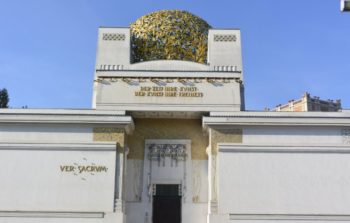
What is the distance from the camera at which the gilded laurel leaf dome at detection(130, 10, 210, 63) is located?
48.4 ft

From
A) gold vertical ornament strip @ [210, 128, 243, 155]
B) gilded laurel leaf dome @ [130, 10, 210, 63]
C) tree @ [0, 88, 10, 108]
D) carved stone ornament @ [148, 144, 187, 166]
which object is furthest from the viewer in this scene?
tree @ [0, 88, 10, 108]

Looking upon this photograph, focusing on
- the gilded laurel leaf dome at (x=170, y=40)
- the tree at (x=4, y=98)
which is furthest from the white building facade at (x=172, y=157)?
the tree at (x=4, y=98)

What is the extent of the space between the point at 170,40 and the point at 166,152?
3864mm

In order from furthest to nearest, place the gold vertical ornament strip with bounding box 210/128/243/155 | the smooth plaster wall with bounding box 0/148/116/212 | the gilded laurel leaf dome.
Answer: the gilded laurel leaf dome, the gold vertical ornament strip with bounding box 210/128/243/155, the smooth plaster wall with bounding box 0/148/116/212

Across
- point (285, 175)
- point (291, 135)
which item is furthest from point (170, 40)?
point (285, 175)

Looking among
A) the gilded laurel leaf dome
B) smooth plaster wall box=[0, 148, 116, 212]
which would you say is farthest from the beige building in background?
smooth plaster wall box=[0, 148, 116, 212]

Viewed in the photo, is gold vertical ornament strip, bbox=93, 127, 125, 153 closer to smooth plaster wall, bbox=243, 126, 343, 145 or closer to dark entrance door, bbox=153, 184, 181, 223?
dark entrance door, bbox=153, 184, 181, 223

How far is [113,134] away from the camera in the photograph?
12.7 metres

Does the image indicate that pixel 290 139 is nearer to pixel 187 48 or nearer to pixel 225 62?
pixel 225 62

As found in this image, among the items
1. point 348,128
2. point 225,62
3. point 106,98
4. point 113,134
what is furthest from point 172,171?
point 348,128

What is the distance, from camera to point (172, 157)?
13.2 meters

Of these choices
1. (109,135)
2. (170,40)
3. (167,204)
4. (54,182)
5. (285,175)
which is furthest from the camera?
(170,40)

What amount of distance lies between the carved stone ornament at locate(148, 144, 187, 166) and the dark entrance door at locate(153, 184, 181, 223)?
800 millimetres

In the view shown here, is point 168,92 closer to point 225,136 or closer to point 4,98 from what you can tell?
point 225,136
